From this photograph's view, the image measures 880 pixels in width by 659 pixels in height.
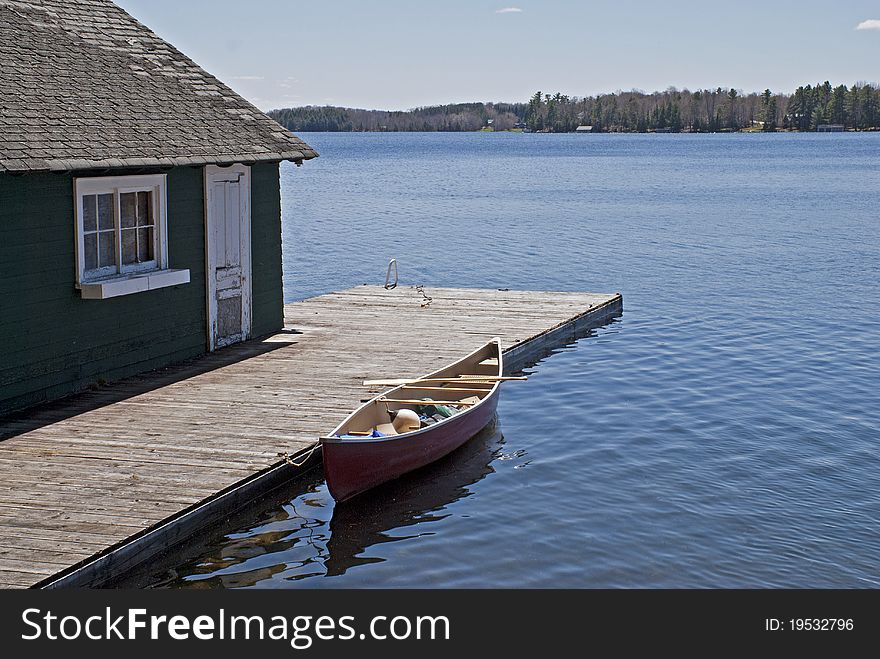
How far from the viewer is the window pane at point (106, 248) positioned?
48.8 ft

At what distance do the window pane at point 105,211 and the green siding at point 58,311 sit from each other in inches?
26.3

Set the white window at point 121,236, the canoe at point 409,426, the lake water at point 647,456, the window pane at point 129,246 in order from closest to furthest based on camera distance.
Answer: the lake water at point 647,456 < the canoe at point 409,426 < the white window at point 121,236 < the window pane at point 129,246

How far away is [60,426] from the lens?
42.7ft

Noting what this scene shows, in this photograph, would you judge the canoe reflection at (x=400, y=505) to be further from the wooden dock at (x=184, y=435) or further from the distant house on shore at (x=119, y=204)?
the distant house on shore at (x=119, y=204)

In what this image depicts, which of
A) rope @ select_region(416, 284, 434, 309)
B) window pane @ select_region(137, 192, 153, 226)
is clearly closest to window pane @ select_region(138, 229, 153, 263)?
window pane @ select_region(137, 192, 153, 226)

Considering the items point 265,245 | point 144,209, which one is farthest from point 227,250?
point 144,209

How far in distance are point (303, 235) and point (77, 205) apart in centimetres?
3549

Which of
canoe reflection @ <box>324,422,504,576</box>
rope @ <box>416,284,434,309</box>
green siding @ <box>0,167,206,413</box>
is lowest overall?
canoe reflection @ <box>324,422,504,576</box>

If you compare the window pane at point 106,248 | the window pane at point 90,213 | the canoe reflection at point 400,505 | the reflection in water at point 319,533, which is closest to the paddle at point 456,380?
the canoe reflection at point 400,505

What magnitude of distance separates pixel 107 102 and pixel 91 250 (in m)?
2.19

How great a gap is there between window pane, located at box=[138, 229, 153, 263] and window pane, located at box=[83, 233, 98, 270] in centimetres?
97

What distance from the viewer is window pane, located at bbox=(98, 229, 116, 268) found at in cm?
1487

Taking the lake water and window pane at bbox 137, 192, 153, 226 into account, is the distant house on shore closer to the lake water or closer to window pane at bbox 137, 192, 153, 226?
window pane at bbox 137, 192, 153, 226
